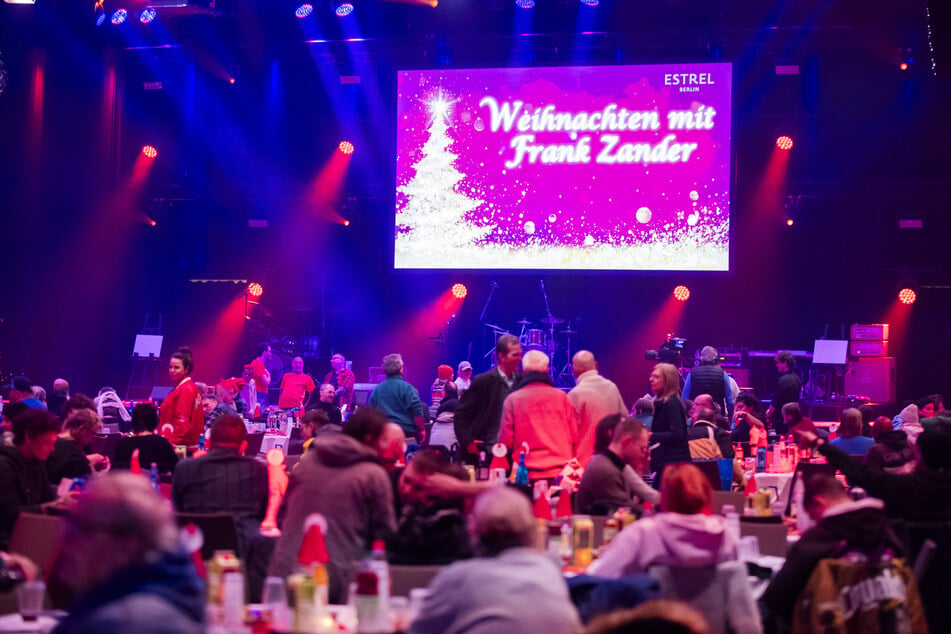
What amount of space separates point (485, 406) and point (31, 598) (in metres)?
4.07

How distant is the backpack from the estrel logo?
38.4 ft

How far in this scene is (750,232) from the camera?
56.2 feet

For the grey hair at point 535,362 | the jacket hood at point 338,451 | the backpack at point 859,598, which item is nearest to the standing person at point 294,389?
the grey hair at point 535,362

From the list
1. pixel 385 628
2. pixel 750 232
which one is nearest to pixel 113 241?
pixel 750 232

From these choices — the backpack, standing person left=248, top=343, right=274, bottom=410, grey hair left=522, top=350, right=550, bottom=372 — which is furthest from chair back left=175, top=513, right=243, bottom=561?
standing person left=248, top=343, right=274, bottom=410

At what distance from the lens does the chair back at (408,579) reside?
3.95 meters

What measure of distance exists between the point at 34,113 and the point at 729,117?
914 centimetres

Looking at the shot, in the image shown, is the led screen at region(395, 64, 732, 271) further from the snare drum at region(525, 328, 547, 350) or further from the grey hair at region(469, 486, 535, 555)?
the grey hair at region(469, 486, 535, 555)

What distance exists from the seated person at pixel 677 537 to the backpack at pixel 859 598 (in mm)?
373

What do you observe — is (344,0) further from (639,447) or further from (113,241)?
(639,447)

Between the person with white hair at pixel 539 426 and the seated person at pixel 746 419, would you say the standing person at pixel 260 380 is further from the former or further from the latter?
the person with white hair at pixel 539 426

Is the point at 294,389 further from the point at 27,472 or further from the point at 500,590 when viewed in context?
the point at 500,590

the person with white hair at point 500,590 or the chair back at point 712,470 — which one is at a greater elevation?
the person with white hair at point 500,590

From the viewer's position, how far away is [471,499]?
15.9 ft
